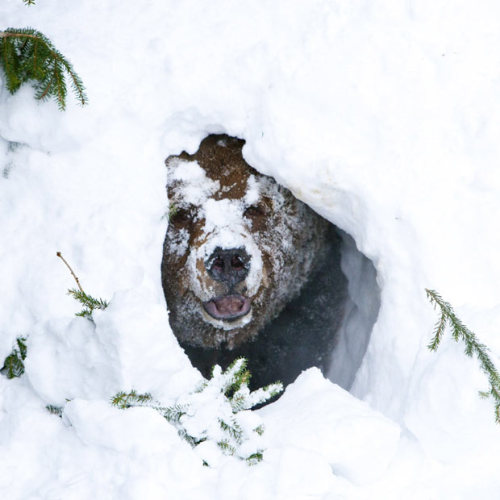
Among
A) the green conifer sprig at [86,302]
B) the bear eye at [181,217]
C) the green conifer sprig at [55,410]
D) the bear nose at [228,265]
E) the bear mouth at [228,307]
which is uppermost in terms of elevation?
the bear eye at [181,217]

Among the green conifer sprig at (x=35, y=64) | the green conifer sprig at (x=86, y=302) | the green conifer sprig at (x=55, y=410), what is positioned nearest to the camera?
the green conifer sprig at (x=86, y=302)

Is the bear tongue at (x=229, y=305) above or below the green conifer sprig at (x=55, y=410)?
above

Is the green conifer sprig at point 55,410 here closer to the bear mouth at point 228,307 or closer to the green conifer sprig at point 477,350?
the bear mouth at point 228,307

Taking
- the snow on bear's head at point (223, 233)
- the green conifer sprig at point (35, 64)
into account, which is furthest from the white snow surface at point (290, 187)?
the snow on bear's head at point (223, 233)

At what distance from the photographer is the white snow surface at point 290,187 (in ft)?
8.89

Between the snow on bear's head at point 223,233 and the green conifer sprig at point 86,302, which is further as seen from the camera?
the snow on bear's head at point 223,233

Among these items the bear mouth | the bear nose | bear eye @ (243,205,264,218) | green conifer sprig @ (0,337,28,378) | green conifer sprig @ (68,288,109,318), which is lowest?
green conifer sprig @ (0,337,28,378)

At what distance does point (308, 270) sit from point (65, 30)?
2.55 metres

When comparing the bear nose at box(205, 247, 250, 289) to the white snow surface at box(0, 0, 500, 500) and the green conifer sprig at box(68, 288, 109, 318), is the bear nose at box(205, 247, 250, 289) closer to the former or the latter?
the white snow surface at box(0, 0, 500, 500)

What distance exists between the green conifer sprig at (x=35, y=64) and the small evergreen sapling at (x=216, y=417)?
1643 mm

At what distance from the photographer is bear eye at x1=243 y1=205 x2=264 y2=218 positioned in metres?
4.14

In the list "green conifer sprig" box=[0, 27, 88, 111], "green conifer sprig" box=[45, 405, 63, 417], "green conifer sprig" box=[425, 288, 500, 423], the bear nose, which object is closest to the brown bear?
the bear nose

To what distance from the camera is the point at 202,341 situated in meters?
4.74

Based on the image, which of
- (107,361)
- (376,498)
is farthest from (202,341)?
(376,498)
